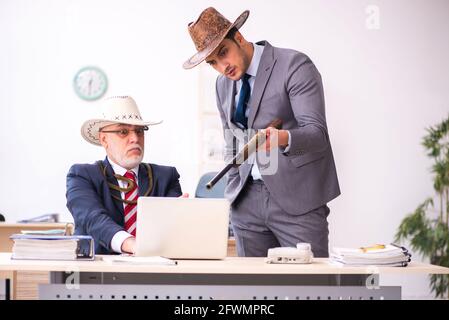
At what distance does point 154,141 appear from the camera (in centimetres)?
661

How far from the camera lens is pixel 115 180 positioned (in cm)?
287

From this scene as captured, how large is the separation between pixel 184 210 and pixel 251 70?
798mm

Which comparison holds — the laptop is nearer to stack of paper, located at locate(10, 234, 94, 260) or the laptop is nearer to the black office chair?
stack of paper, located at locate(10, 234, 94, 260)

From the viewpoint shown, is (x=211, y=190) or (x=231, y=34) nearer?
(x=231, y=34)

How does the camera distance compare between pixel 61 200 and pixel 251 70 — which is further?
pixel 61 200

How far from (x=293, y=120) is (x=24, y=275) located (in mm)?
2615

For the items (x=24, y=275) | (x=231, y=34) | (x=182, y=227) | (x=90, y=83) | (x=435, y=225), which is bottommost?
(x=24, y=275)

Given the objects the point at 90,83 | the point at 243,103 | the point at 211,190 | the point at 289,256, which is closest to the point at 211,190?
the point at 211,190

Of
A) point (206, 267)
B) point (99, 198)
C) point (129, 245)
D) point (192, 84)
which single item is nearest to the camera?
point (206, 267)

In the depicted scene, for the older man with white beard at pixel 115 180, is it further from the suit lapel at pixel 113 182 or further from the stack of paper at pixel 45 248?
the stack of paper at pixel 45 248

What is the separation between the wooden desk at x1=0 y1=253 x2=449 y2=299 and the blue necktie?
71 centimetres

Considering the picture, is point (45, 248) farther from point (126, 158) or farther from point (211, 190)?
point (211, 190)
